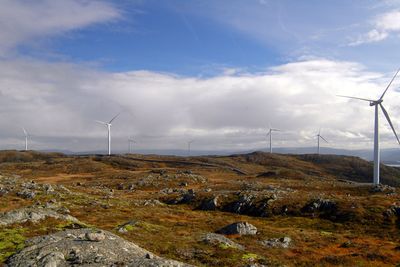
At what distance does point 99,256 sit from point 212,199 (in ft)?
204

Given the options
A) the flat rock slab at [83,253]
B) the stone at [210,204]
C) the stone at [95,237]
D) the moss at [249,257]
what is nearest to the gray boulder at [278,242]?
the moss at [249,257]

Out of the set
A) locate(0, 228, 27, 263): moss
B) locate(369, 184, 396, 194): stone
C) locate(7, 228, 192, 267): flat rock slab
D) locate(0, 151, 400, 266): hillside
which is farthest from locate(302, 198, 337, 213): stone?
locate(0, 228, 27, 263): moss

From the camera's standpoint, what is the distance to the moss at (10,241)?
87.6 feet

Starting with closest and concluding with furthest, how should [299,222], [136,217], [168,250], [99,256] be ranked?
[99,256] < [168,250] < [136,217] < [299,222]

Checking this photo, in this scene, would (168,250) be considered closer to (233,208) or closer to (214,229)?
(214,229)

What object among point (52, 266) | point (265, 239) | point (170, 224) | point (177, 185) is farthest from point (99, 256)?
point (177, 185)

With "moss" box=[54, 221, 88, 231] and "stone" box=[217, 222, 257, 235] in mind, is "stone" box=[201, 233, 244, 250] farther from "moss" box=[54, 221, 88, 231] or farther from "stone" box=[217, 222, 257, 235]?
"moss" box=[54, 221, 88, 231]

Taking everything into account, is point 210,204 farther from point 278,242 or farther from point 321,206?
point 278,242

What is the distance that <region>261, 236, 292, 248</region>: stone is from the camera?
4618 centimetres

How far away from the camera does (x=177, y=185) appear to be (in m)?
132

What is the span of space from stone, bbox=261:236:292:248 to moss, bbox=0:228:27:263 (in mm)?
26643

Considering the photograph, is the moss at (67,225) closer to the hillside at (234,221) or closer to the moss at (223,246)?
the hillside at (234,221)

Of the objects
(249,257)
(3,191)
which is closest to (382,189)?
(249,257)

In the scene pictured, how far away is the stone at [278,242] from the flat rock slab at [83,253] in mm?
21496
